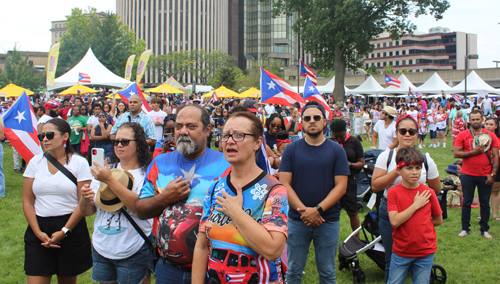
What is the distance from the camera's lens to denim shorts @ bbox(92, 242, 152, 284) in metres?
3.09

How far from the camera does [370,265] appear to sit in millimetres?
5305

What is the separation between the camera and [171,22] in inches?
4139

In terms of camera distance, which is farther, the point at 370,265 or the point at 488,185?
the point at 488,185

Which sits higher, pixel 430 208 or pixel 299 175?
pixel 299 175

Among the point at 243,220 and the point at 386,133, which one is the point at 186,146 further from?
the point at 386,133

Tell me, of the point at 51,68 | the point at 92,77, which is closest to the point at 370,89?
the point at 92,77

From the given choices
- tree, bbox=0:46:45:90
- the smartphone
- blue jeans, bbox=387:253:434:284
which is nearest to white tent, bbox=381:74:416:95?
blue jeans, bbox=387:253:434:284

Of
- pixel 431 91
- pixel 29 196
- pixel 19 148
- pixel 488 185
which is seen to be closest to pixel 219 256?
pixel 29 196

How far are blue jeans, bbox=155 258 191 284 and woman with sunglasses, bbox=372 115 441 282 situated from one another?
2.24 metres

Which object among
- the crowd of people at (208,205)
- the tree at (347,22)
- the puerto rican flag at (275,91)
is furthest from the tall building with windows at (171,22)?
the crowd of people at (208,205)

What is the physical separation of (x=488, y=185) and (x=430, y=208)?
334 cm

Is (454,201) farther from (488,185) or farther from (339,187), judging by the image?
(339,187)

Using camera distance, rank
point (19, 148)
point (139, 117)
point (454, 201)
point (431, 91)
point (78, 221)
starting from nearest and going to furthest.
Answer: point (78, 221) → point (19, 148) → point (139, 117) → point (454, 201) → point (431, 91)

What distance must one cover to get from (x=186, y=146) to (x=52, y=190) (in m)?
1.48
